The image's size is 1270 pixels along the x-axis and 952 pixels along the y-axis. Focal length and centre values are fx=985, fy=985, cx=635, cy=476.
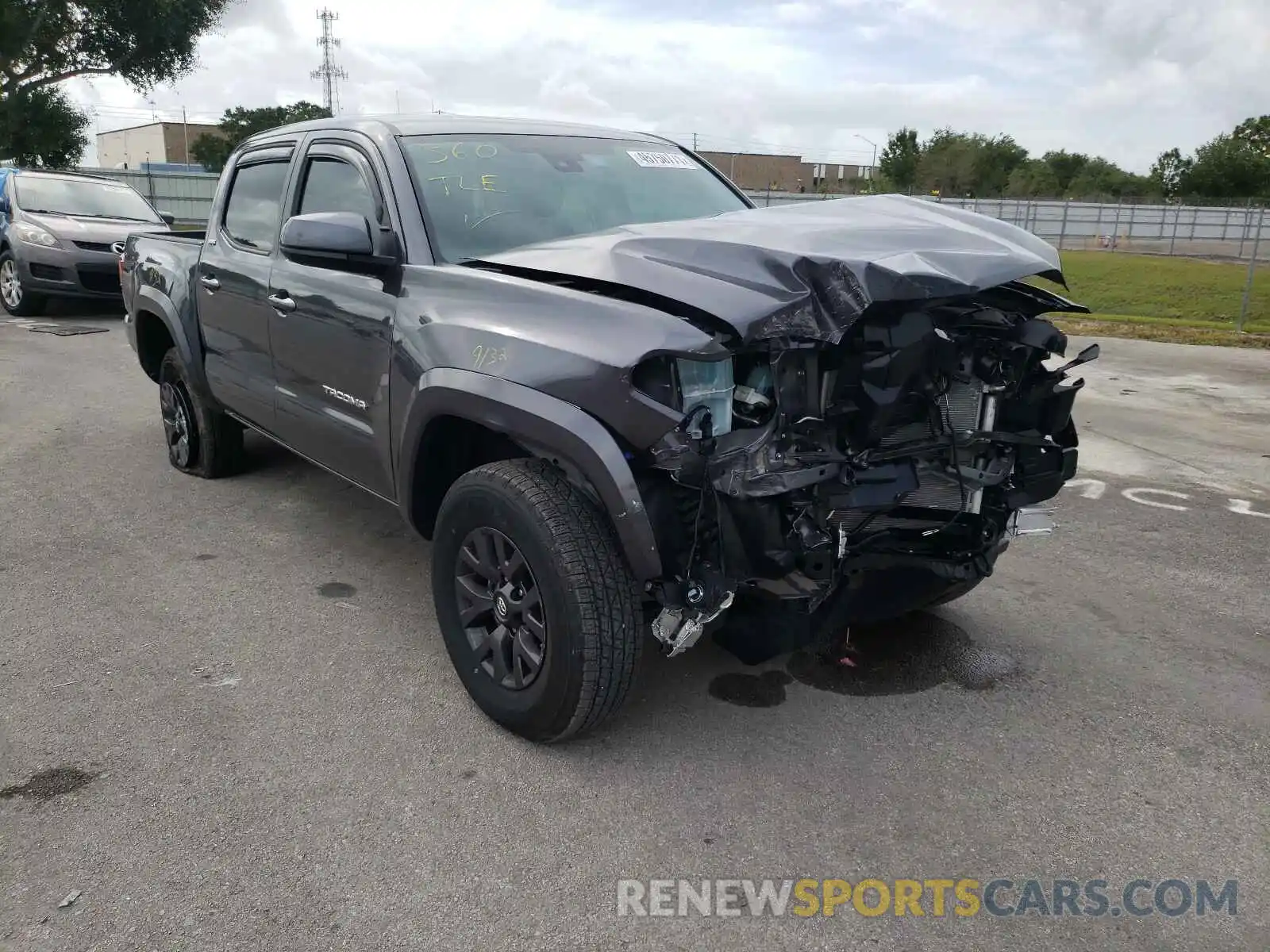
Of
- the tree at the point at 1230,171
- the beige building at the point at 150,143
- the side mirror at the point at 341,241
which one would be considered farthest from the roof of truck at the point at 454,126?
the beige building at the point at 150,143

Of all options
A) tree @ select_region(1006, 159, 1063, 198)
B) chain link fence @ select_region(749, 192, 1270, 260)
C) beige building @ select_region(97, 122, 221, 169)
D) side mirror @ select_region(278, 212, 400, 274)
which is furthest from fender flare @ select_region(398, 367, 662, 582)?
beige building @ select_region(97, 122, 221, 169)

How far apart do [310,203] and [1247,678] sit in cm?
419

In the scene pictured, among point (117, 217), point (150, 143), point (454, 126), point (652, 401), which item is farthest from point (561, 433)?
point (150, 143)

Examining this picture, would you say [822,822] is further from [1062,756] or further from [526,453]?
[526,453]

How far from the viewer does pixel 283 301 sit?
419 centimetres

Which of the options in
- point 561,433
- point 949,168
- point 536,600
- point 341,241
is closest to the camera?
point 561,433

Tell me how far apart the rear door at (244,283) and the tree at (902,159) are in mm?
56149

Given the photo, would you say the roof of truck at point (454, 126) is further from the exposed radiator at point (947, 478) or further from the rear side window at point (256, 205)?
the exposed radiator at point (947, 478)

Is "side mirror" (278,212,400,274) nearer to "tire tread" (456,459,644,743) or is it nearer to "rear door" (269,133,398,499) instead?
"rear door" (269,133,398,499)

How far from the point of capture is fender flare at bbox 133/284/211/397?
5.35 m

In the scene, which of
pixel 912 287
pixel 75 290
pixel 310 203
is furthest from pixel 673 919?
pixel 75 290

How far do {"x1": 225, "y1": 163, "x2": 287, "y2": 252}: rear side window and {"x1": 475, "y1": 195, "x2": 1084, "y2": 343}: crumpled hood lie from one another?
5.62 feet

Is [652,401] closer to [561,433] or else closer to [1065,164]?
[561,433]

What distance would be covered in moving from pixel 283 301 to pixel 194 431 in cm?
200
